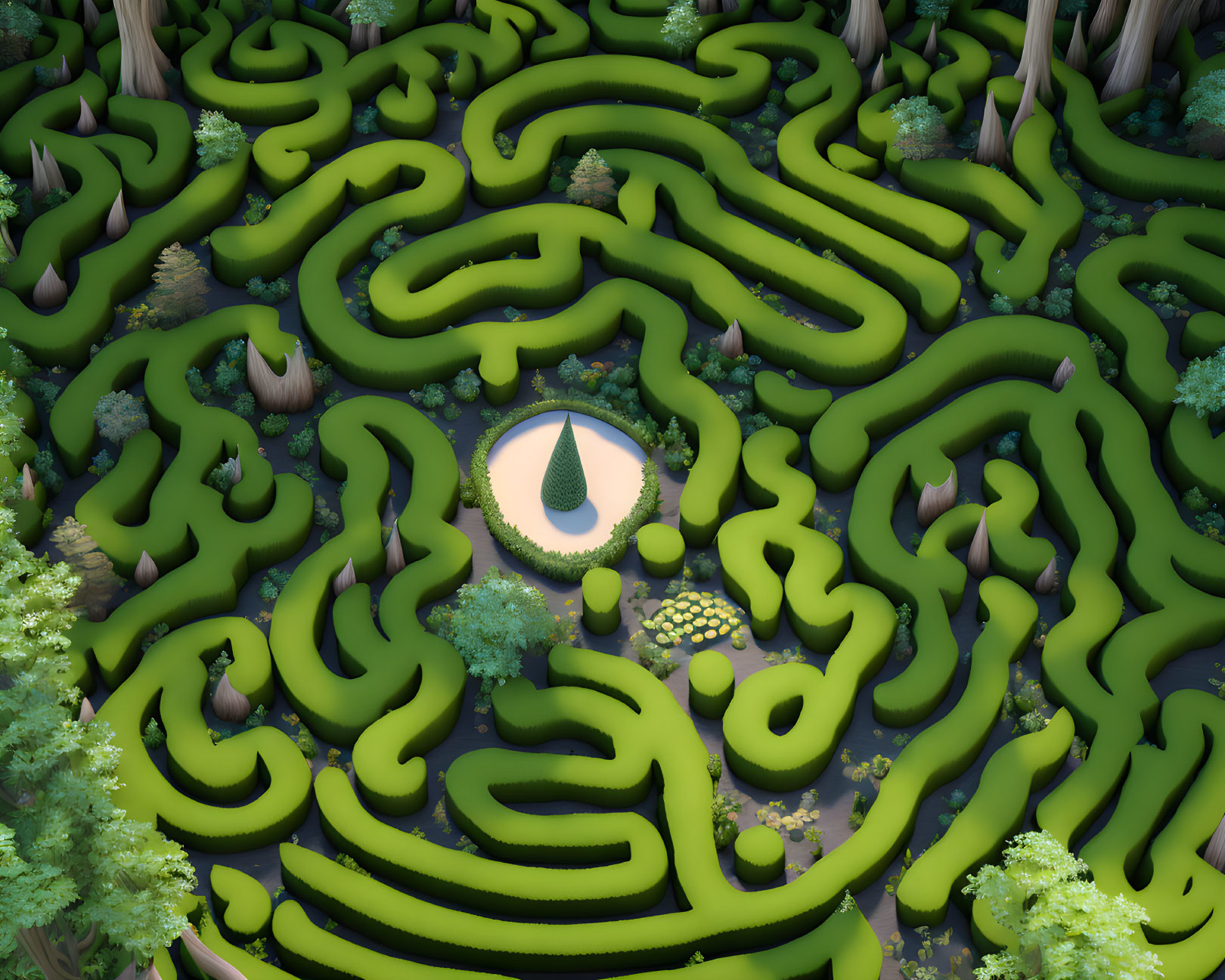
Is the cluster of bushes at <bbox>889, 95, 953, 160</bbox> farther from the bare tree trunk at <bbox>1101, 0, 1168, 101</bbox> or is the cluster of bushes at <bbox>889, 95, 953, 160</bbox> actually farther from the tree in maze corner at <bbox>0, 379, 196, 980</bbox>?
the tree in maze corner at <bbox>0, 379, 196, 980</bbox>

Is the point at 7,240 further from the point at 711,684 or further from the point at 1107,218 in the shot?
the point at 1107,218

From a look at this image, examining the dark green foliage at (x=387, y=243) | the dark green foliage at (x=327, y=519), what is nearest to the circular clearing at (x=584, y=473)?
the dark green foliage at (x=327, y=519)

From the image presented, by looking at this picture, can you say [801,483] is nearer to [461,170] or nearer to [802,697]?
[802,697]

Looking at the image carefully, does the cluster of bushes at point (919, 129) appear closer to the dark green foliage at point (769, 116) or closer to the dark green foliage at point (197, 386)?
the dark green foliage at point (769, 116)

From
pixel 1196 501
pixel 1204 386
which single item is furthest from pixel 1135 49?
pixel 1196 501

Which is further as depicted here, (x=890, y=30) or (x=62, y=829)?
(x=890, y=30)

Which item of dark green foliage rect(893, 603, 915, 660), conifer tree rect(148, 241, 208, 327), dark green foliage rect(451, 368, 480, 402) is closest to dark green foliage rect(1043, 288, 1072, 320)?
dark green foliage rect(893, 603, 915, 660)

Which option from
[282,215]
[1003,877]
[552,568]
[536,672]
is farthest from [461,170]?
[1003,877]

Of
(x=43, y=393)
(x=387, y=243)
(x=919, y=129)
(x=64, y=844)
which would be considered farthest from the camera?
(x=919, y=129)
